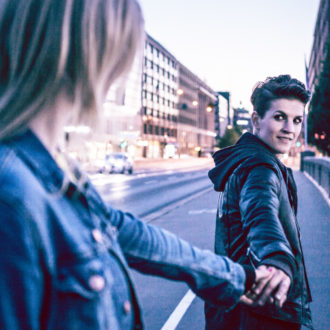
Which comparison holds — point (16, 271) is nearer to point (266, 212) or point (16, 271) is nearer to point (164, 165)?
point (266, 212)

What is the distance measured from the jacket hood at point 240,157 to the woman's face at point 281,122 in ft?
0.17

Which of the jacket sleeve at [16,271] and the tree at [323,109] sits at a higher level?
the tree at [323,109]

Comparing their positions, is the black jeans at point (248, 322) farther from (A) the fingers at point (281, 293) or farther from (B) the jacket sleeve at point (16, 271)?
(B) the jacket sleeve at point (16, 271)

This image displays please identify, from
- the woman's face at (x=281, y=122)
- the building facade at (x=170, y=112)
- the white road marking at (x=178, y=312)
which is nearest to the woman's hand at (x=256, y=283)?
the woman's face at (x=281, y=122)

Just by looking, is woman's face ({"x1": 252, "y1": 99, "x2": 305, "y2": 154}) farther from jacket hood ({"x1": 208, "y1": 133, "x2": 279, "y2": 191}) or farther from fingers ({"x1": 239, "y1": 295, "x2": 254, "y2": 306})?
fingers ({"x1": 239, "y1": 295, "x2": 254, "y2": 306})

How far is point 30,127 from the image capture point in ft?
3.31

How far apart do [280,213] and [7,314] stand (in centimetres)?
141

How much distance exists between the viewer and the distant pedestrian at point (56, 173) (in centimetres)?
86

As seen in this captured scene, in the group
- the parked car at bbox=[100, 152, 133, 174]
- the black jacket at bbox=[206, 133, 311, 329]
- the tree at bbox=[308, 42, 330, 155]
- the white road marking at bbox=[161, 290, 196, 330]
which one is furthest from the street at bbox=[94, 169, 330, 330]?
the tree at bbox=[308, 42, 330, 155]

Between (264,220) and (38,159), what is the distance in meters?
1.11

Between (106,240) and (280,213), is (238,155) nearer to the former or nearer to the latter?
(280,213)

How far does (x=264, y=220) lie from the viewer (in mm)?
1821

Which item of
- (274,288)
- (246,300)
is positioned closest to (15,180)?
(246,300)

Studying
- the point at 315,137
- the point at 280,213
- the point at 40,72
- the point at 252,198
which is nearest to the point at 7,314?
the point at 40,72
